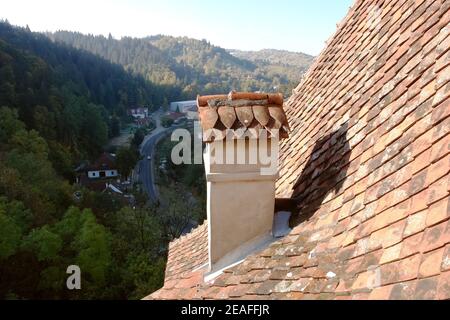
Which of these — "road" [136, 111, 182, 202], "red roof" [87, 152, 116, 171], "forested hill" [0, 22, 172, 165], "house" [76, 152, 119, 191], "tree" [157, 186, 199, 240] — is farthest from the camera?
"red roof" [87, 152, 116, 171]

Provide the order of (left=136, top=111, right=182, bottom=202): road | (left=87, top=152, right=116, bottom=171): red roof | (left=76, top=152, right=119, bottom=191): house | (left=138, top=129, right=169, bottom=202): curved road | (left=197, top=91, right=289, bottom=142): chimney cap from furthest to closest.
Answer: (left=87, top=152, right=116, bottom=171): red roof → (left=136, top=111, right=182, bottom=202): road → (left=138, top=129, right=169, bottom=202): curved road → (left=76, top=152, right=119, bottom=191): house → (left=197, top=91, right=289, bottom=142): chimney cap

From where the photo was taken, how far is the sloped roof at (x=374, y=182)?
2.26 m

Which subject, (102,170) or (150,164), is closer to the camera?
(102,170)

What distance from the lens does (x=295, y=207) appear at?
13.6 ft

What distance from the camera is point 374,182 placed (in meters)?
3.06

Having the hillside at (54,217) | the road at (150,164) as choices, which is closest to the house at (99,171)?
the hillside at (54,217)

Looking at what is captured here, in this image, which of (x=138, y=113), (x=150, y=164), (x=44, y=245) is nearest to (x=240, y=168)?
(x=44, y=245)

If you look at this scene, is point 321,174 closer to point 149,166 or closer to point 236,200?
point 236,200

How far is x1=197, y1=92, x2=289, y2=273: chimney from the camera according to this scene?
3.68m

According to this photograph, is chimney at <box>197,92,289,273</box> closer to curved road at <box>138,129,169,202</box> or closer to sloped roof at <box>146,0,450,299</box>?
sloped roof at <box>146,0,450,299</box>

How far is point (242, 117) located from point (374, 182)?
1282mm

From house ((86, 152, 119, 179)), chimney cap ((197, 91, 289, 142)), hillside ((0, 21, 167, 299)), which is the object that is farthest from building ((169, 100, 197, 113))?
chimney cap ((197, 91, 289, 142))

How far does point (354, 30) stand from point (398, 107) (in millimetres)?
2747

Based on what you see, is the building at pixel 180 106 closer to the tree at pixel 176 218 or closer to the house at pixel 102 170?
the house at pixel 102 170
